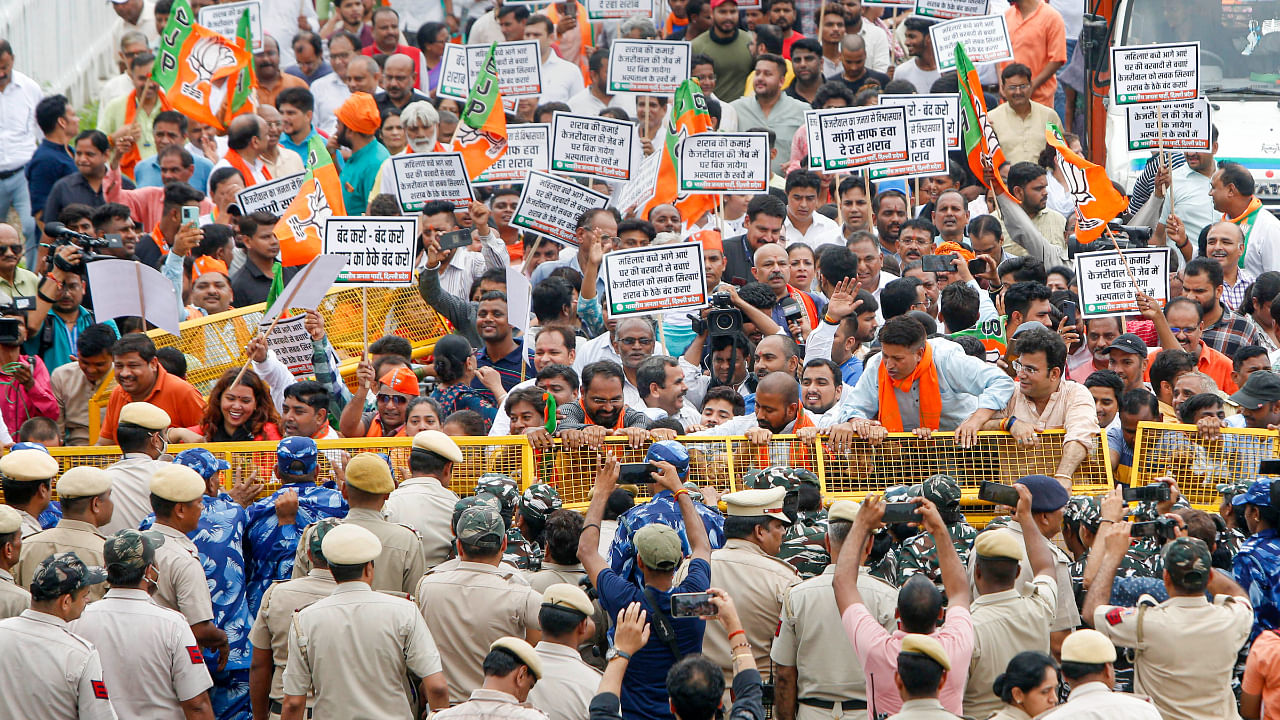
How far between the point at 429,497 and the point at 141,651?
1595 millimetres

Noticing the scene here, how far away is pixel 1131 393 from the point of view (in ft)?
29.7

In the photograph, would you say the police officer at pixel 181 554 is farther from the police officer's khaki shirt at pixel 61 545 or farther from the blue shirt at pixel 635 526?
the blue shirt at pixel 635 526

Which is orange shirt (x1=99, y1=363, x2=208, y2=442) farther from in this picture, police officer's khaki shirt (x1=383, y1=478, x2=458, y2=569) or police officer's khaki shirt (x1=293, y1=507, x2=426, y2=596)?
police officer's khaki shirt (x1=293, y1=507, x2=426, y2=596)

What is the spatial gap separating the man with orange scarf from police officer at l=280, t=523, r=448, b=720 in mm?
2891

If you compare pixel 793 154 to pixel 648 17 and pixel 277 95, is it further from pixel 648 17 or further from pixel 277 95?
pixel 277 95

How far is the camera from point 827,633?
671 centimetres

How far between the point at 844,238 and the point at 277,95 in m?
6.47

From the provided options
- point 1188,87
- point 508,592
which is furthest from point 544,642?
point 1188,87

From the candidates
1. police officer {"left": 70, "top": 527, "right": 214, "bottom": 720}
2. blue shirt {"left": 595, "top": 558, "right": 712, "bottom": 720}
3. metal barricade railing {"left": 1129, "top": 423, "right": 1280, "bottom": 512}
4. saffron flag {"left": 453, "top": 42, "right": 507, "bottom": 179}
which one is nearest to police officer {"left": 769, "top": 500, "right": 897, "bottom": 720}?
blue shirt {"left": 595, "top": 558, "right": 712, "bottom": 720}

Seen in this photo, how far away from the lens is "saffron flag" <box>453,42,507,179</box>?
13.6 metres

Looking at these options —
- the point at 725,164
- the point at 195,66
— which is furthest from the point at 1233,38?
the point at 195,66

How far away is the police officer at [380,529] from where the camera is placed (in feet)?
23.3

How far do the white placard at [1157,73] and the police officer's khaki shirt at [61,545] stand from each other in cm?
872

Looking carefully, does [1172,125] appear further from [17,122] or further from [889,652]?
[17,122]
